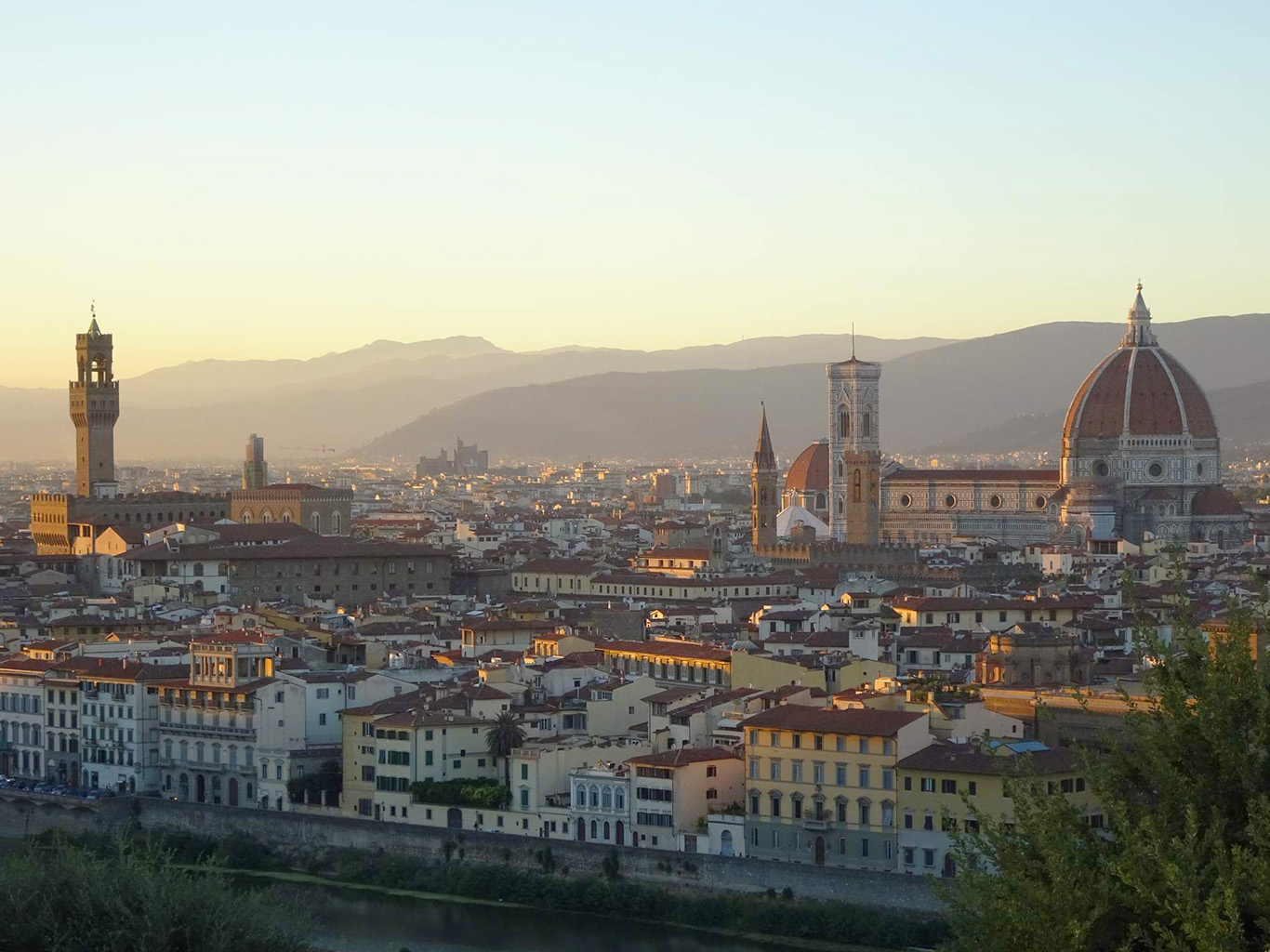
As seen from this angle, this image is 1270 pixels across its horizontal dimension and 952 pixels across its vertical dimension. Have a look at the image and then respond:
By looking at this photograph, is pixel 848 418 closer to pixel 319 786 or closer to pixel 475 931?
pixel 319 786

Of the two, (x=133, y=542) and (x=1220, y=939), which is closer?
(x=1220, y=939)

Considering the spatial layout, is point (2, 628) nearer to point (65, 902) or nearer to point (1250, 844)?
point (65, 902)

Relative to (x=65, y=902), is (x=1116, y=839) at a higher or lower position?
higher

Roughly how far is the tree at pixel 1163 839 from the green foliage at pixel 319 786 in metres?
24.8

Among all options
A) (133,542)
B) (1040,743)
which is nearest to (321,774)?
(1040,743)

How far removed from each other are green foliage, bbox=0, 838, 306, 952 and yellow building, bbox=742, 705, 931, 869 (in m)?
10.9

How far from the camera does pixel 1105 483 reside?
103 metres

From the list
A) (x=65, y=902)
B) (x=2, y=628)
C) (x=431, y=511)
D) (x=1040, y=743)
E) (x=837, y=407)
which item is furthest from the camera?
(x=431, y=511)

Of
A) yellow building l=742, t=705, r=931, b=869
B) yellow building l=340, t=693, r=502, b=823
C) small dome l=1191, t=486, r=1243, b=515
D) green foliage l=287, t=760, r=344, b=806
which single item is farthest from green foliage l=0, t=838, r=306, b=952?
small dome l=1191, t=486, r=1243, b=515

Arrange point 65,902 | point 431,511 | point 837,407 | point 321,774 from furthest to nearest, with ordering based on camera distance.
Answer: point 431,511
point 837,407
point 321,774
point 65,902

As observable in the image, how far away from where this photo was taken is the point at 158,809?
4078cm

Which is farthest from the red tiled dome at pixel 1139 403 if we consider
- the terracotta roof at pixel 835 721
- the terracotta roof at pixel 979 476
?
the terracotta roof at pixel 835 721

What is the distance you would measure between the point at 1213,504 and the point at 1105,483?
13.4 feet

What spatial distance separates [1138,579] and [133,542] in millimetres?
27982
